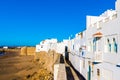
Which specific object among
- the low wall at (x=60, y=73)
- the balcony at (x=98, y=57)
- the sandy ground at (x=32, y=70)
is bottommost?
the sandy ground at (x=32, y=70)

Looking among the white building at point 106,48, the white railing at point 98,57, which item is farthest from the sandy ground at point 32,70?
the white railing at point 98,57

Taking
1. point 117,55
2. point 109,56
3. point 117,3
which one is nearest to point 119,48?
point 117,55

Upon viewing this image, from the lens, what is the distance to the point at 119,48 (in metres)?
15.9

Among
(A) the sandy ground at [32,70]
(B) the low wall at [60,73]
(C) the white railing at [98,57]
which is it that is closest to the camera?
(B) the low wall at [60,73]

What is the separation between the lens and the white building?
1658 centimetres

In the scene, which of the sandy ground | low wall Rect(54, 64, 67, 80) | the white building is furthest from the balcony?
the sandy ground

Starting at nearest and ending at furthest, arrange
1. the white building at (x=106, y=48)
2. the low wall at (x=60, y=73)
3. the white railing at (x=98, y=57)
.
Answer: the white building at (x=106, y=48), the low wall at (x=60, y=73), the white railing at (x=98, y=57)

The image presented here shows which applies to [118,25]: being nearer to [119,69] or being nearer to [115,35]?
[115,35]

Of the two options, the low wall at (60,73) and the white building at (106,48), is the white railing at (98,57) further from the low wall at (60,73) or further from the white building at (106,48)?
the low wall at (60,73)

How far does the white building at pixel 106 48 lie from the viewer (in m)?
16.6

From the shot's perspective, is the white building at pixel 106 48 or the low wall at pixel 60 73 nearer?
the white building at pixel 106 48

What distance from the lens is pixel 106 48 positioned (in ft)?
62.6

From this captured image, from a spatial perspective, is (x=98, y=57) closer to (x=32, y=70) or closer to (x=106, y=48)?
(x=106, y=48)

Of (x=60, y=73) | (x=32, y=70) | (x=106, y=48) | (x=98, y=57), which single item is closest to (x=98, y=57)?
(x=98, y=57)
